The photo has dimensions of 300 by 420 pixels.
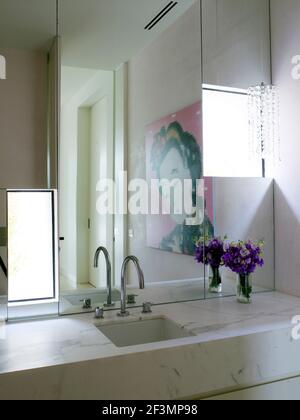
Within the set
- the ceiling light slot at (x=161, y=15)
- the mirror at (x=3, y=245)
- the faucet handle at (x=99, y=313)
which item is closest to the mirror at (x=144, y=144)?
the ceiling light slot at (x=161, y=15)

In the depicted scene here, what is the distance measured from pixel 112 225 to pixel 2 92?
2.54ft

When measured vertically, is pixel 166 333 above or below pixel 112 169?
below

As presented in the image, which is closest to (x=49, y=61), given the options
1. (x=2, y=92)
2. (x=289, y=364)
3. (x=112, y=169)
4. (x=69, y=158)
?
(x=2, y=92)

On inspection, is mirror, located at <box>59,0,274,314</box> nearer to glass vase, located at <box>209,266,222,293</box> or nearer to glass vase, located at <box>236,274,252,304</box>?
glass vase, located at <box>209,266,222,293</box>

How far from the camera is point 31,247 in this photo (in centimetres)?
169

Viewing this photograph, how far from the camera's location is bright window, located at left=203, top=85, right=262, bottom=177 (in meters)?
2.18

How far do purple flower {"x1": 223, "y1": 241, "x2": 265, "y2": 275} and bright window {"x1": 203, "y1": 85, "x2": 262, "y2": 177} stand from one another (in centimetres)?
45

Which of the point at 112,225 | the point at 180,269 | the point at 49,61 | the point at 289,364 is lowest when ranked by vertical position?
the point at 289,364

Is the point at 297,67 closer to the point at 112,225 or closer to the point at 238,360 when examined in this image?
the point at 112,225

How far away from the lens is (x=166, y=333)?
1.75 metres

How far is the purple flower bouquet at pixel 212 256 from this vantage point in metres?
2.12

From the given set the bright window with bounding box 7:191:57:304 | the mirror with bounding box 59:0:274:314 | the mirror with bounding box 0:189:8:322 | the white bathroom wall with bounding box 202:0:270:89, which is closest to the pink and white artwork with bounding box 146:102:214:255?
the mirror with bounding box 59:0:274:314

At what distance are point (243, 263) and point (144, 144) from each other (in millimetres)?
798

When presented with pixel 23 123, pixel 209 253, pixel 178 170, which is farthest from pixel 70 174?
pixel 209 253
